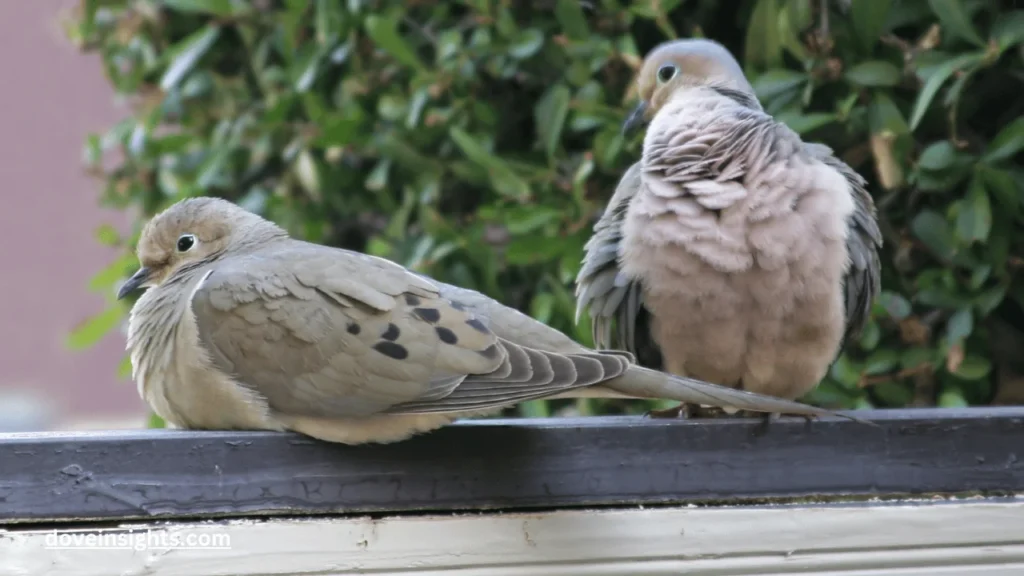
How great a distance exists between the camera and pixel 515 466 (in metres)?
1.20

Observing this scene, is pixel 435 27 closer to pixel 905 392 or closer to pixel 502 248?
pixel 502 248

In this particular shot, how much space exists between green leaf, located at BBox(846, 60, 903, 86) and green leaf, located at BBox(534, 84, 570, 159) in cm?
46

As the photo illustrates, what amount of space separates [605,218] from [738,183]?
23 cm

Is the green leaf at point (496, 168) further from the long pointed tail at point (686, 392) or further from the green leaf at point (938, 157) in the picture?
the long pointed tail at point (686, 392)

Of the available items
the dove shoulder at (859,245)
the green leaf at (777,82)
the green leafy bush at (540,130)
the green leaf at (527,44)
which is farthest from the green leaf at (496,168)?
the dove shoulder at (859,245)

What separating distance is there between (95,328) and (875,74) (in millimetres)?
1616

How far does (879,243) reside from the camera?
1639mm

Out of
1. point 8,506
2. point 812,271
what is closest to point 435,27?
point 812,271

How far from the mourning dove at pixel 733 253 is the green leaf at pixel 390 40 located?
578 millimetres

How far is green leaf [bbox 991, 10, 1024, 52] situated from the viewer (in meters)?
1.71

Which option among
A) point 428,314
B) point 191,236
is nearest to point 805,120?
point 428,314

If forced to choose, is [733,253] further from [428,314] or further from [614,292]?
[428,314]

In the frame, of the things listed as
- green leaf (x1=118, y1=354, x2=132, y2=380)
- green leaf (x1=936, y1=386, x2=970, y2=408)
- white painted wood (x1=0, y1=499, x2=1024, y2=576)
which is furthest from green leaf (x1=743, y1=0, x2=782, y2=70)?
green leaf (x1=118, y1=354, x2=132, y2=380)

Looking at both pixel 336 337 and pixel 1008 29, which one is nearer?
pixel 336 337
